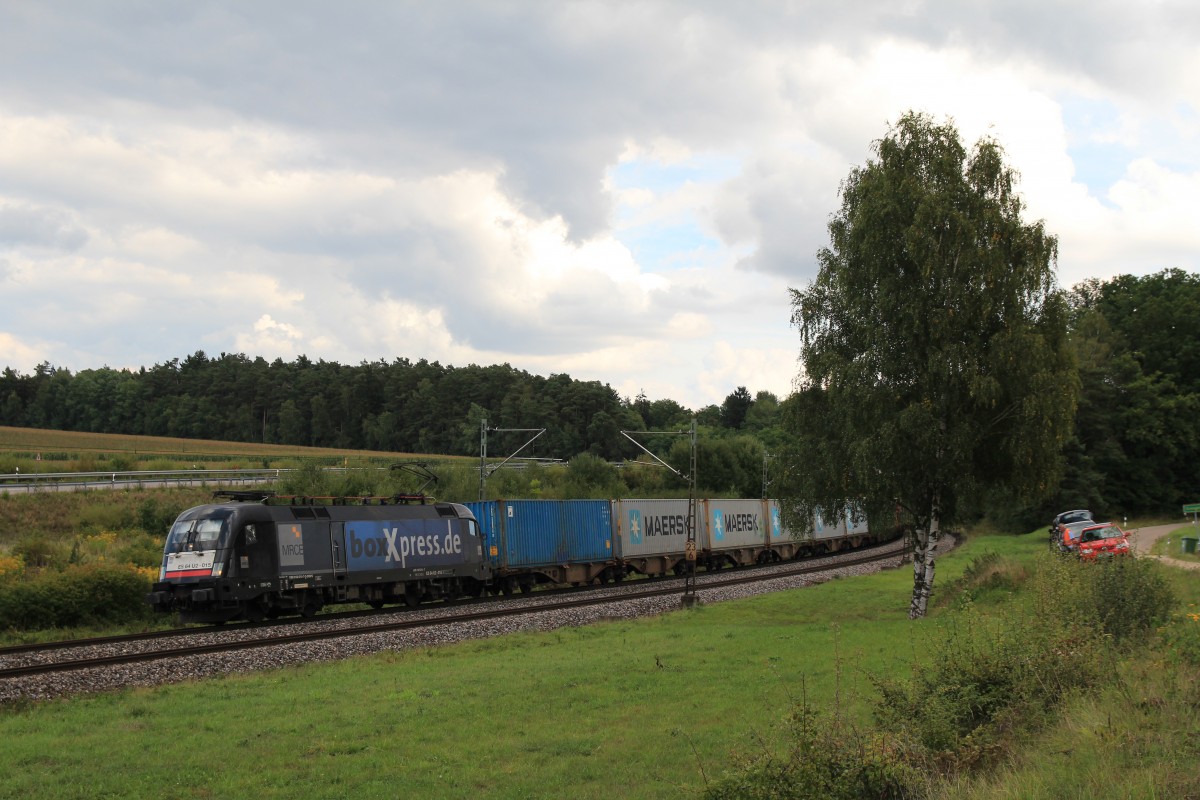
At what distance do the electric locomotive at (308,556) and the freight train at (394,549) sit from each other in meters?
0.04

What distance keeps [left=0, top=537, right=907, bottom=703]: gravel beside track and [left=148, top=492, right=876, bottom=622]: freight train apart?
1.22 metres

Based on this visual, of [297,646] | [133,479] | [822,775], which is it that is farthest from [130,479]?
[822,775]

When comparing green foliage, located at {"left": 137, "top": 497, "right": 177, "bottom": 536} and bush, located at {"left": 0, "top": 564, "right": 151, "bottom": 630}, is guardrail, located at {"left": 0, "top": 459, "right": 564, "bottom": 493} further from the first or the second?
bush, located at {"left": 0, "top": 564, "right": 151, "bottom": 630}

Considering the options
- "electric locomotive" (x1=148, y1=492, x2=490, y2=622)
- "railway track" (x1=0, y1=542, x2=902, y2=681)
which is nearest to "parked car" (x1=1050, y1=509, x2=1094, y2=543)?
"railway track" (x1=0, y1=542, x2=902, y2=681)

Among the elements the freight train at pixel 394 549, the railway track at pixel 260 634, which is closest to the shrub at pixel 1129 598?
the freight train at pixel 394 549

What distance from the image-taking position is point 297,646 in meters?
20.9

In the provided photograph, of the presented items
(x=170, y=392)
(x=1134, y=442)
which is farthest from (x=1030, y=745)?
(x=170, y=392)

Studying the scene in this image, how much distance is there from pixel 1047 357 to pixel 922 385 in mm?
3121

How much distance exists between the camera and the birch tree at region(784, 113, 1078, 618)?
24281mm

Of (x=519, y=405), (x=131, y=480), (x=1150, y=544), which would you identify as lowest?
(x=1150, y=544)

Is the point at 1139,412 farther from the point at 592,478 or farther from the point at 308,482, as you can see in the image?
the point at 308,482

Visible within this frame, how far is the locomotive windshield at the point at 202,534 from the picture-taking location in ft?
82.0

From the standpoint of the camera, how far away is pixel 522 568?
3619 centimetres

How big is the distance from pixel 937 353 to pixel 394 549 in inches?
680
